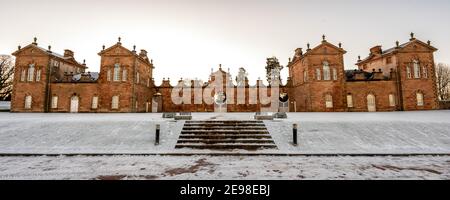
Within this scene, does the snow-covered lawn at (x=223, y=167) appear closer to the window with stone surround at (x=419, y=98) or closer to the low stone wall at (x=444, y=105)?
the window with stone surround at (x=419, y=98)

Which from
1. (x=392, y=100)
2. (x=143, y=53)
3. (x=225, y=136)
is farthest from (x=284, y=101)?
(x=225, y=136)

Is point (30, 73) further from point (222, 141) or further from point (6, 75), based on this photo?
point (222, 141)

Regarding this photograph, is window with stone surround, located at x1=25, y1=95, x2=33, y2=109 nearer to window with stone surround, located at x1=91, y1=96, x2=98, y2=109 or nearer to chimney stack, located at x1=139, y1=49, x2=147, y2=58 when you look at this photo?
window with stone surround, located at x1=91, y1=96, x2=98, y2=109

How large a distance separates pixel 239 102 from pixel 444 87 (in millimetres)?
45095

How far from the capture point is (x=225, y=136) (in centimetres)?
1191

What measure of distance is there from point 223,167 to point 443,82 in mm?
61073

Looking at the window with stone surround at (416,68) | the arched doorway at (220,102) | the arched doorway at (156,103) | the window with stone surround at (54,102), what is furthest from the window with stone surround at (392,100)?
the window with stone surround at (54,102)

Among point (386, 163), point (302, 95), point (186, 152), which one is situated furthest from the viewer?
point (302, 95)

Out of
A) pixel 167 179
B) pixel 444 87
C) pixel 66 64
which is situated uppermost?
pixel 66 64

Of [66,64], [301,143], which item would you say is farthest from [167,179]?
[66,64]

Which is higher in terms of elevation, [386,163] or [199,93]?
[199,93]

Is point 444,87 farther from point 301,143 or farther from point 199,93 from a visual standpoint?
point 301,143

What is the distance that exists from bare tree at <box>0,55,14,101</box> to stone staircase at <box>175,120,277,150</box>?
51775mm
